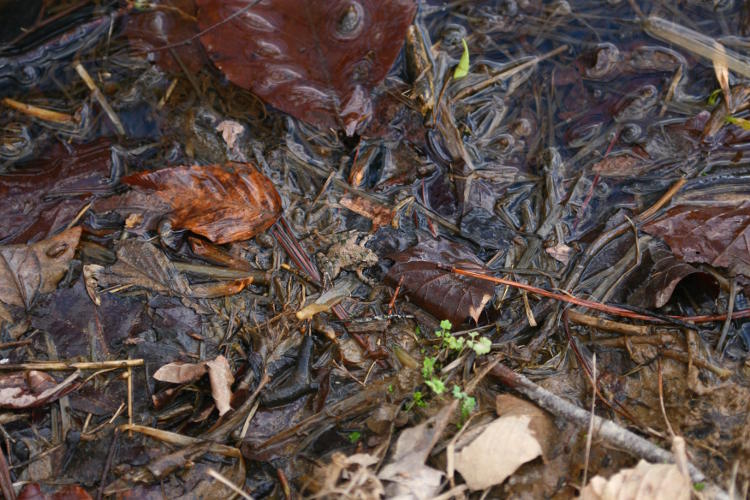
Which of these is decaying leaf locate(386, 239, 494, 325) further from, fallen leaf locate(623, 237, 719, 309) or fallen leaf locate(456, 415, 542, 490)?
fallen leaf locate(623, 237, 719, 309)

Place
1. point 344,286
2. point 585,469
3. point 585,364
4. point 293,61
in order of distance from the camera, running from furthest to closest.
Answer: point 293,61, point 344,286, point 585,364, point 585,469

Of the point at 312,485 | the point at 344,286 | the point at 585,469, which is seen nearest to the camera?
the point at 585,469

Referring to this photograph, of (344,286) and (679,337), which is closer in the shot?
(679,337)

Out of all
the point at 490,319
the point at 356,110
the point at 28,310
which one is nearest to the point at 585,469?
the point at 490,319

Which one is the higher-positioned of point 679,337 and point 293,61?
point 293,61

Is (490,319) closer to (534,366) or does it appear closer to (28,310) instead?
(534,366)

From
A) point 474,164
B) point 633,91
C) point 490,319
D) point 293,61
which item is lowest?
point 490,319
